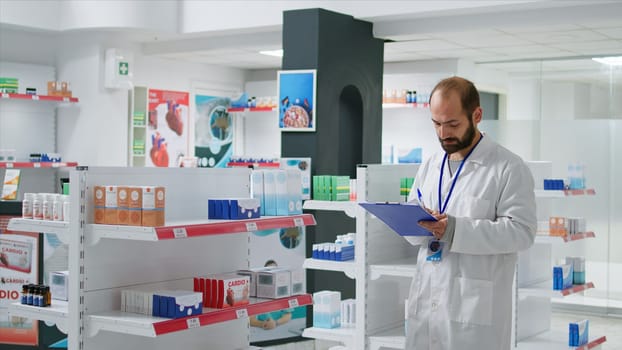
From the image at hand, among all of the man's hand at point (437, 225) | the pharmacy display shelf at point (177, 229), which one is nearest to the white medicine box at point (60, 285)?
the pharmacy display shelf at point (177, 229)

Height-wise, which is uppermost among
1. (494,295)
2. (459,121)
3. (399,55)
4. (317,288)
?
(399,55)

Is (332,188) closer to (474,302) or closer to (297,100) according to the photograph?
(297,100)

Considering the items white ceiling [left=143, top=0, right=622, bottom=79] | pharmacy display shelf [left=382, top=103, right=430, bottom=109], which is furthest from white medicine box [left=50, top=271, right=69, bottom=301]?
pharmacy display shelf [left=382, top=103, right=430, bottom=109]

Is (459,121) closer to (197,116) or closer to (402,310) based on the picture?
(402,310)

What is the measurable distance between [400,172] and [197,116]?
6.78m

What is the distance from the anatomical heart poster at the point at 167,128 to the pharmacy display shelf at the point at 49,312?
684 centimetres

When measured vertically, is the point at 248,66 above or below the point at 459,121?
above

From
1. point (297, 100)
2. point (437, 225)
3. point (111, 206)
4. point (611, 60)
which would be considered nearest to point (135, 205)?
point (111, 206)

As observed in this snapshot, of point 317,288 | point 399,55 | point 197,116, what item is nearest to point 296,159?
point 317,288

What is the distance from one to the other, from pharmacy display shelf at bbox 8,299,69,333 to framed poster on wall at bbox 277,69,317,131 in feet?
13.6

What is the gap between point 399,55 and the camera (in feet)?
35.4

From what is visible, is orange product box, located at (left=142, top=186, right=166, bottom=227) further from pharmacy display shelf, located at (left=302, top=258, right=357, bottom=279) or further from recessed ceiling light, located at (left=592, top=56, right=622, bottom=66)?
recessed ceiling light, located at (left=592, top=56, right=622, bottom=66)

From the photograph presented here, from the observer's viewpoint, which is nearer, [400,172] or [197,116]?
[400,172]

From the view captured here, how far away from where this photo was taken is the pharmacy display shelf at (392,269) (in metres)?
5.30
